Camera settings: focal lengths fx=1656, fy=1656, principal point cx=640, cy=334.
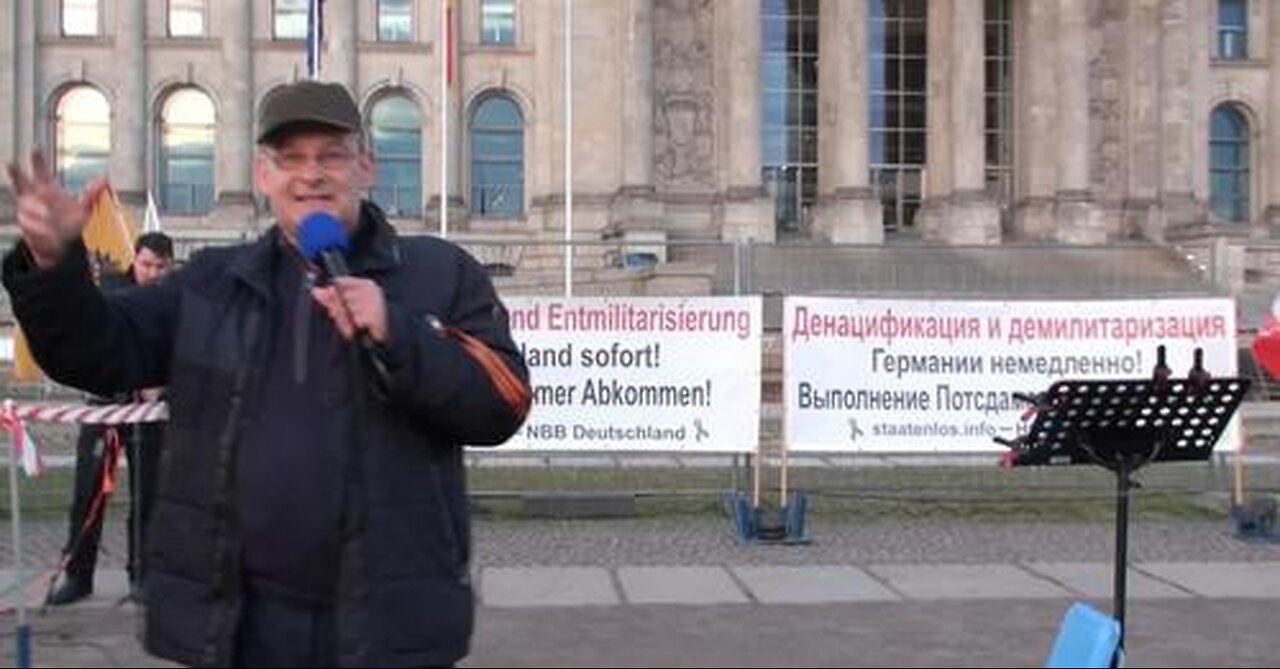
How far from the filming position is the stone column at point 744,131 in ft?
156

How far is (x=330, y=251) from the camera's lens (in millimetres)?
3049

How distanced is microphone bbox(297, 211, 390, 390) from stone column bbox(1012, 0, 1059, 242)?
4787cm

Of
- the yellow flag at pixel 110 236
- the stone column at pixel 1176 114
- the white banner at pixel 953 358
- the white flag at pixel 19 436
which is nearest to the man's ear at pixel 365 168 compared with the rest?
the white flag at pixel 19 436

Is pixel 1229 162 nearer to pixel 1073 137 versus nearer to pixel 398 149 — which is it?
pixel 1073 137

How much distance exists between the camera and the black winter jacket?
312 centimetres

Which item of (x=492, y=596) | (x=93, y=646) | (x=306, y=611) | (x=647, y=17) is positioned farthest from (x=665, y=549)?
(x=647, y=17)

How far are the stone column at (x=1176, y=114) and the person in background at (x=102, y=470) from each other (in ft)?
148

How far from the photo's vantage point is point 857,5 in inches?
1876

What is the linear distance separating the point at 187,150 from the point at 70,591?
138 ft

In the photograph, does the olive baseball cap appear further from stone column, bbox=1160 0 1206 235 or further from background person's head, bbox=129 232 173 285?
stone column, bbox=1160 0 1206 235

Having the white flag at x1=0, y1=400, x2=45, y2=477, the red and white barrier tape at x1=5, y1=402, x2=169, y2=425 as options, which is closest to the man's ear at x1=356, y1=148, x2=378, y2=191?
the red and white barrier tape at x1=5, y1=402, x2=169, y2=425

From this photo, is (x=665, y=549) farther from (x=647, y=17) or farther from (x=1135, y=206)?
(x=1135, y=206)

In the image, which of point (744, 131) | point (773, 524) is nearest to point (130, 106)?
point (744, 131)

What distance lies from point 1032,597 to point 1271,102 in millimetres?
48743
